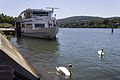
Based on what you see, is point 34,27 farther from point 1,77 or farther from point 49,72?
point 1,77

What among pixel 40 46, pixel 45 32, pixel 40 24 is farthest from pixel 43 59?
pixel 40 24

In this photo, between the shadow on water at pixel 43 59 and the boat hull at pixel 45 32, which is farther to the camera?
the boat hull at pixel 45 32

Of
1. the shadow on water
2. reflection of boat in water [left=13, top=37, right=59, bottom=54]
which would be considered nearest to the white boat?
reflection of boat in water [left=13, top=37, right=59, bottom=54]

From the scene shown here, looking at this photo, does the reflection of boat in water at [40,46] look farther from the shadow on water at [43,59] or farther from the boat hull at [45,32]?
the boat hull at [45,32]

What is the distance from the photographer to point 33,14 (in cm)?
5156

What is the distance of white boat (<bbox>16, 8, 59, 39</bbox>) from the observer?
46306mm

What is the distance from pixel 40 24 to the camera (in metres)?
48.6

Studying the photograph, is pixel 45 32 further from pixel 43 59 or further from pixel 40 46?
pixel 43 59

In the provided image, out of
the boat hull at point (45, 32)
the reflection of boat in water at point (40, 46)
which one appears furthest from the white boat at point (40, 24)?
the reflection of boat in water at point (40, 46)

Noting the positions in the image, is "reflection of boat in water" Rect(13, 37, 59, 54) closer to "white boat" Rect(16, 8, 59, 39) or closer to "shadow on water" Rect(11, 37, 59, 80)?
"shadow on water" Rect(11, 37, 59, 80)

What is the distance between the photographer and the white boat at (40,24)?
4631cm

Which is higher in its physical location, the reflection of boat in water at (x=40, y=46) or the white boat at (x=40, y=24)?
the white boat at (x=40, y=24)

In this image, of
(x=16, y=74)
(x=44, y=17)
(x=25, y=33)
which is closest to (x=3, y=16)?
(x=25, y=33)

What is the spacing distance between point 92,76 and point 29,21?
37810 millimetres
